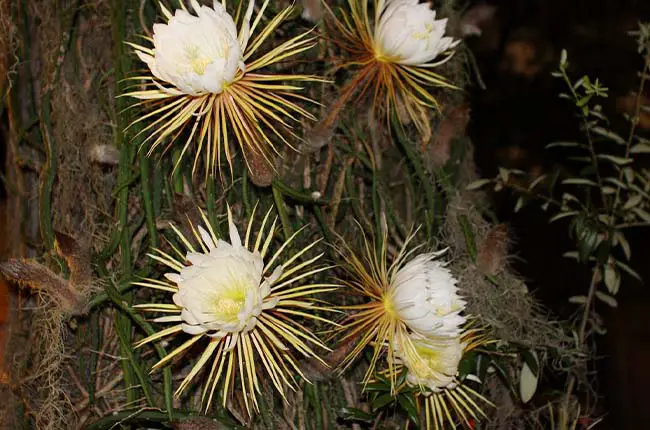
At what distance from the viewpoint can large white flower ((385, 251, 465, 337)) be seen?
25.6 inches

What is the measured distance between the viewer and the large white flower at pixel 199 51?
0.58 m

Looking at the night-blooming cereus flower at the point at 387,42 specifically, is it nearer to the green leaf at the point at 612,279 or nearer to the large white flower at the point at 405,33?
the large white flower at the point at 405,33

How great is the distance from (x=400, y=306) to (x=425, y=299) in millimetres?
25

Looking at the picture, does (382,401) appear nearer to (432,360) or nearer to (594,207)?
(432,360)

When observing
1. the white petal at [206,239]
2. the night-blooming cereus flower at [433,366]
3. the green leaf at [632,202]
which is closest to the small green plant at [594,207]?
the green leaf at [632,202]

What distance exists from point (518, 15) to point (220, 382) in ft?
3.82

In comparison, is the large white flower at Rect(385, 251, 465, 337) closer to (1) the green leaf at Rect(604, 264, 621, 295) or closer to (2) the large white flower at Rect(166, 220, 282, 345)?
(2) the large white flower at Rect(166, 220, 282, 345)

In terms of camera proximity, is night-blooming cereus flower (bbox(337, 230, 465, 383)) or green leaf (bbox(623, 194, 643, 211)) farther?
green leaf (bbox(623, 194, 643, 211))

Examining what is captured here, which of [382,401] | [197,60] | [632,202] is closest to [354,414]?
[382,401]

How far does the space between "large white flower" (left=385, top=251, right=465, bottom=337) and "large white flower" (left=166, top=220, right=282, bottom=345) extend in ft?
0.45

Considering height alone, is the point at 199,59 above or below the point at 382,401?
above

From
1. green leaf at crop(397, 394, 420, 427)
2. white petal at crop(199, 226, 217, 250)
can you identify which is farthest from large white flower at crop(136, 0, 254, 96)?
green leaf at crop(397, 394, 420, 427)

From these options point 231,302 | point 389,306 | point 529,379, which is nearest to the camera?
point 231,302

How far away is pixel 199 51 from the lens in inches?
22.9
